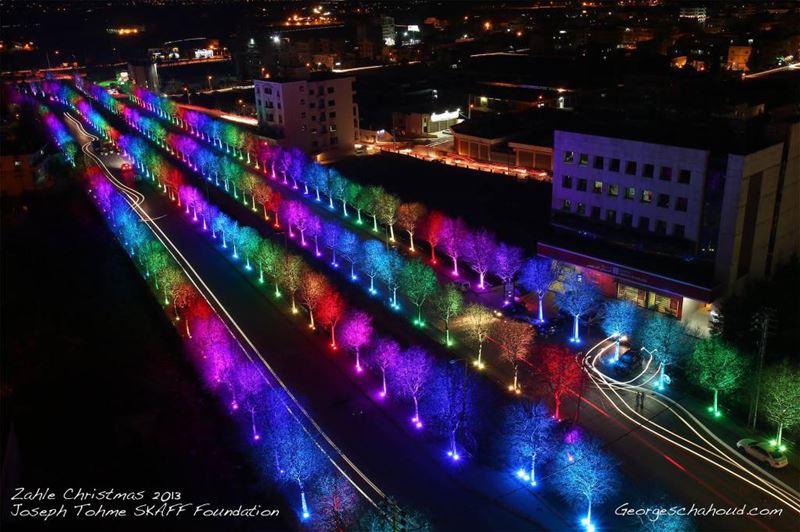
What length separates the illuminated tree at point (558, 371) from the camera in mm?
25672

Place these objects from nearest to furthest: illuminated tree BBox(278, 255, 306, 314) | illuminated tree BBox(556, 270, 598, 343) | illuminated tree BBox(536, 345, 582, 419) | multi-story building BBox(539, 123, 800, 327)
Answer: illuminated tree BBox(536, 345, 582, 419)
illuminated tree BBox(556, 270, 598, 343)
multi-story building BBox(539, 123, 800, 327)
illuminated tree BBox(278, 255, 306, 314)

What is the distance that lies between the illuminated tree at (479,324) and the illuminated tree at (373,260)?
6.31 m

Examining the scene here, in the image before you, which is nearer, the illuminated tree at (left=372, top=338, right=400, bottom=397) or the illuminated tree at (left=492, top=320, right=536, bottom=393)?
the illuminated tree at (left=372, top=338, right=400, bottom=397)

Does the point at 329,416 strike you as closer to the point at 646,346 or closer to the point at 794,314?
the point at 646,346

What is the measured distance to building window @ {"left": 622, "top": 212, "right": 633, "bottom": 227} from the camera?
121 ft

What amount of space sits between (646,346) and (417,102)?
220ft

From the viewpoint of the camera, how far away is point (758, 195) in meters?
32.3

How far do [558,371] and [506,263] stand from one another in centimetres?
990

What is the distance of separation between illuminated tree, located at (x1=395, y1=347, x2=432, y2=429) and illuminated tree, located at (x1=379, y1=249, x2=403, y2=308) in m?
9.04

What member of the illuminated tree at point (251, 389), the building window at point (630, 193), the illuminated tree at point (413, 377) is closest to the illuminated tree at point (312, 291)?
the illuminated tree at point (251, 389)

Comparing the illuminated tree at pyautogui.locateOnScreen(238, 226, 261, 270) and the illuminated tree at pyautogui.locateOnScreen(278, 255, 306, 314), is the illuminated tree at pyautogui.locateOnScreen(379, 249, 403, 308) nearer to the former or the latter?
the illuminated tree at pyautogui.locateOnScreen(278, 255, 306, 314)

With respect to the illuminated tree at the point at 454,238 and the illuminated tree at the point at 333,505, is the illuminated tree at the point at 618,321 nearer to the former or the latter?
the illuminated tree at the point at 454,238

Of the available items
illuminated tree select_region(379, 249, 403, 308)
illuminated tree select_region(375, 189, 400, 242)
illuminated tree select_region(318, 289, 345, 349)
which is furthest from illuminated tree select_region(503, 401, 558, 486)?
illuminated tree select_region(375, 189, 400, 242)

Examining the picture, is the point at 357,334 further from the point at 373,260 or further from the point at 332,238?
the point at 332,238
